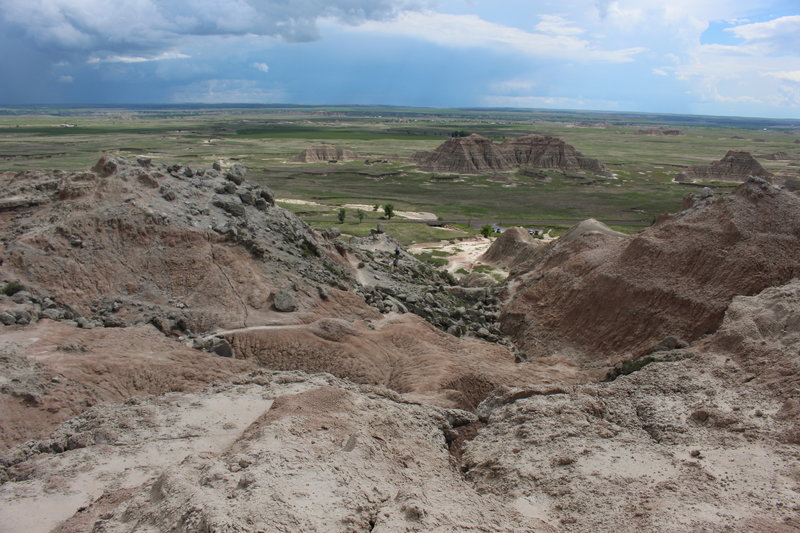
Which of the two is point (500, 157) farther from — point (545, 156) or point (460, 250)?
point (460, 250)

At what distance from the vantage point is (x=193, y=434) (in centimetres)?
1400

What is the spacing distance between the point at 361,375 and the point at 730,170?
113 meters

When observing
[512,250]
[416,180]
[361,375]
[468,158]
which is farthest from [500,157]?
[361,375]

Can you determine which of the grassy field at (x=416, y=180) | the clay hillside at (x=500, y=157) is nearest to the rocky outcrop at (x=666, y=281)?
the grassy field at (x=416, y=180)

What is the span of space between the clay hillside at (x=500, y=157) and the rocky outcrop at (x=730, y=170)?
16.8 meters

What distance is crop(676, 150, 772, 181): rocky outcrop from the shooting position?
108438mm

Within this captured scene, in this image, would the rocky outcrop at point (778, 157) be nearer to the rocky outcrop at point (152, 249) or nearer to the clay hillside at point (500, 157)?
the clay hillside at point (500, 157)

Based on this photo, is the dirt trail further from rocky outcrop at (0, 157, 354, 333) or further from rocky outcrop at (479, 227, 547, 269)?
rocky outcrop at (0, 157, 354, 333)

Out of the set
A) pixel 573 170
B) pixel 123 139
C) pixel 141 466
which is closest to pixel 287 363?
pixel 141 466

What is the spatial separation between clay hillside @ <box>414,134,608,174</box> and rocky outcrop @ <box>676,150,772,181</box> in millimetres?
16812

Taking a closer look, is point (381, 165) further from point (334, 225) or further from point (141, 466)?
point (141, 466)

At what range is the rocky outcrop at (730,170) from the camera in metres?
108

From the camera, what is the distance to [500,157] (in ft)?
390

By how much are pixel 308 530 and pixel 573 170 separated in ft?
386
